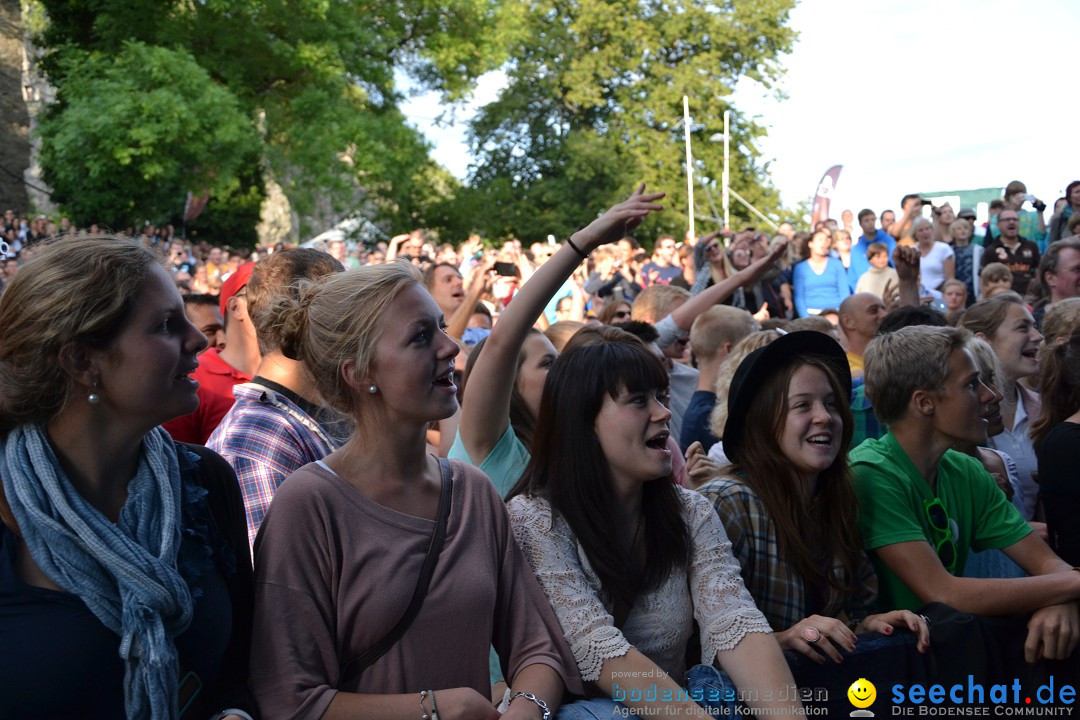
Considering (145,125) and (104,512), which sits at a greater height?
(145,125)

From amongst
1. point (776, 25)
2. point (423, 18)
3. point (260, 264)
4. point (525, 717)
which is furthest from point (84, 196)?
point (776, 25)

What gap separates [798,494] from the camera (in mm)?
3645

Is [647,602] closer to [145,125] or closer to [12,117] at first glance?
[145,125]

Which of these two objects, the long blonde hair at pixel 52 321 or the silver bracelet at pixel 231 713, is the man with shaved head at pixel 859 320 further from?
the long blonde hair at pixel 52 321

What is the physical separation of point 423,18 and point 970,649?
88.4ft

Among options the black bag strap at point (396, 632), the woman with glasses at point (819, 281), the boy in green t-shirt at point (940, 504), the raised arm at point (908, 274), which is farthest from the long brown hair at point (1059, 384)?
the woman with glasses at point (819, 281)

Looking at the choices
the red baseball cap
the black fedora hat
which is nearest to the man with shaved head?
the black fedora hat

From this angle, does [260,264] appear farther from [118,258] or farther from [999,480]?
[999,480]

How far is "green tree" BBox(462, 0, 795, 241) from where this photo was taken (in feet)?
129

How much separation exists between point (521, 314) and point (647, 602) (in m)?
0.97

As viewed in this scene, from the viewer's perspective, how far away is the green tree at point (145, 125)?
20.6 metres

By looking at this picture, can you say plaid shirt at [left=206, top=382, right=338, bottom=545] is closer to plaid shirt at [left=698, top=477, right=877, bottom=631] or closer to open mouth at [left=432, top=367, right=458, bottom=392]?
open mouth at [left=432, top=367, right=458, bottom=392]

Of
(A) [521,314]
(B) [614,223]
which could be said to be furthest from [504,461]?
(B) [614,223]

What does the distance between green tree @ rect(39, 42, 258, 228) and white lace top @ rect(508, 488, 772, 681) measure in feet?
63.6
